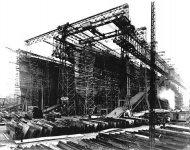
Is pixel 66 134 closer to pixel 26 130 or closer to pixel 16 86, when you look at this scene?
pixel 26 130

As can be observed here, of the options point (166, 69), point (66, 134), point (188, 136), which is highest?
point (166, 69)

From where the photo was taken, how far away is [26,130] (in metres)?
14.0

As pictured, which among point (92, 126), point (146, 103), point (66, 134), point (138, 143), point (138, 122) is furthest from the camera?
point (146, 103)

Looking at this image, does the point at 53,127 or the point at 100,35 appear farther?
the point at 100,35

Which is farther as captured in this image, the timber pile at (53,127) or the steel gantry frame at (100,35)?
the steel gantry frame at (100,35)

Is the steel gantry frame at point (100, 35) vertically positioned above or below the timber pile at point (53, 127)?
above

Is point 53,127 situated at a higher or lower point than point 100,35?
lower

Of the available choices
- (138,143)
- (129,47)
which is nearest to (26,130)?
(138,143)

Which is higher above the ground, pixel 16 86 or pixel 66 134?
pixel 16 86

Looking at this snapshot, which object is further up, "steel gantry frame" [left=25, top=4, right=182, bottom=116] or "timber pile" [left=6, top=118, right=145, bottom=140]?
"steel gantry frame" [left=25, top=4, right=182, bottom=116]

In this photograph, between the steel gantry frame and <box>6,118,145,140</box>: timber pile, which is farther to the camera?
the steel gantry frame

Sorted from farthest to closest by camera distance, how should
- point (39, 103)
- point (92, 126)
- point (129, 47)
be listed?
point (39, 103)
point (129, 47)
point (92, 126)

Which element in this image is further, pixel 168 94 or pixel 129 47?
pixel 168 94

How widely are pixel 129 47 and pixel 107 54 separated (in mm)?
6492
